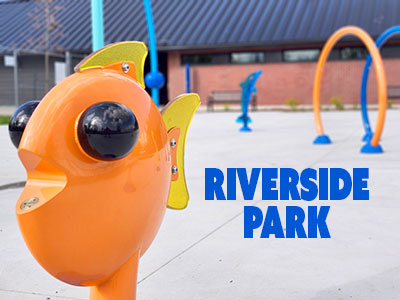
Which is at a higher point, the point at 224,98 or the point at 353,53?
the point at 353,53

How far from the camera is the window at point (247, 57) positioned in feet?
84.9

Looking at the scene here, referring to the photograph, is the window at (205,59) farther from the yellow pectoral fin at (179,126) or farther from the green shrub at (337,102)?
the yellow pectoral fin at (179,126)

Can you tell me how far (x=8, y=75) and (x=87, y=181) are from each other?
2890cm

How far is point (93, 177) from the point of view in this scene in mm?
1774

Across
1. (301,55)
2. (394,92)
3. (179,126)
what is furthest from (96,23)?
(394,92)

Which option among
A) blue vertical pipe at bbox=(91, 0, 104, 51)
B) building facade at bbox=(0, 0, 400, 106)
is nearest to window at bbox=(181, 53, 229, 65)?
building facade at bbox=(0, 0, 400, 106)

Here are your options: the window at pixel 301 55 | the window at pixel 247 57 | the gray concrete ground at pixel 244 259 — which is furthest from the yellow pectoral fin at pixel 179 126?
the window at pixel 247 57

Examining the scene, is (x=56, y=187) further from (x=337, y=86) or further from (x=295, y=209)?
(x=337, y=86)

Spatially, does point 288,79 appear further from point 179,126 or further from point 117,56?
point 117,56

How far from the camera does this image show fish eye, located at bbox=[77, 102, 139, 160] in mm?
1667

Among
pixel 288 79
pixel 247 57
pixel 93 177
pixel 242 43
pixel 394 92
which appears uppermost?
pixel 242 43

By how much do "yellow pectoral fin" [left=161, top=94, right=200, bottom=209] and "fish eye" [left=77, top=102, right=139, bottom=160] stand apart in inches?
26.0

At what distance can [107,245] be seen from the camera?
1.86 meters

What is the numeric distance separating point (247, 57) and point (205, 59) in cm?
216
